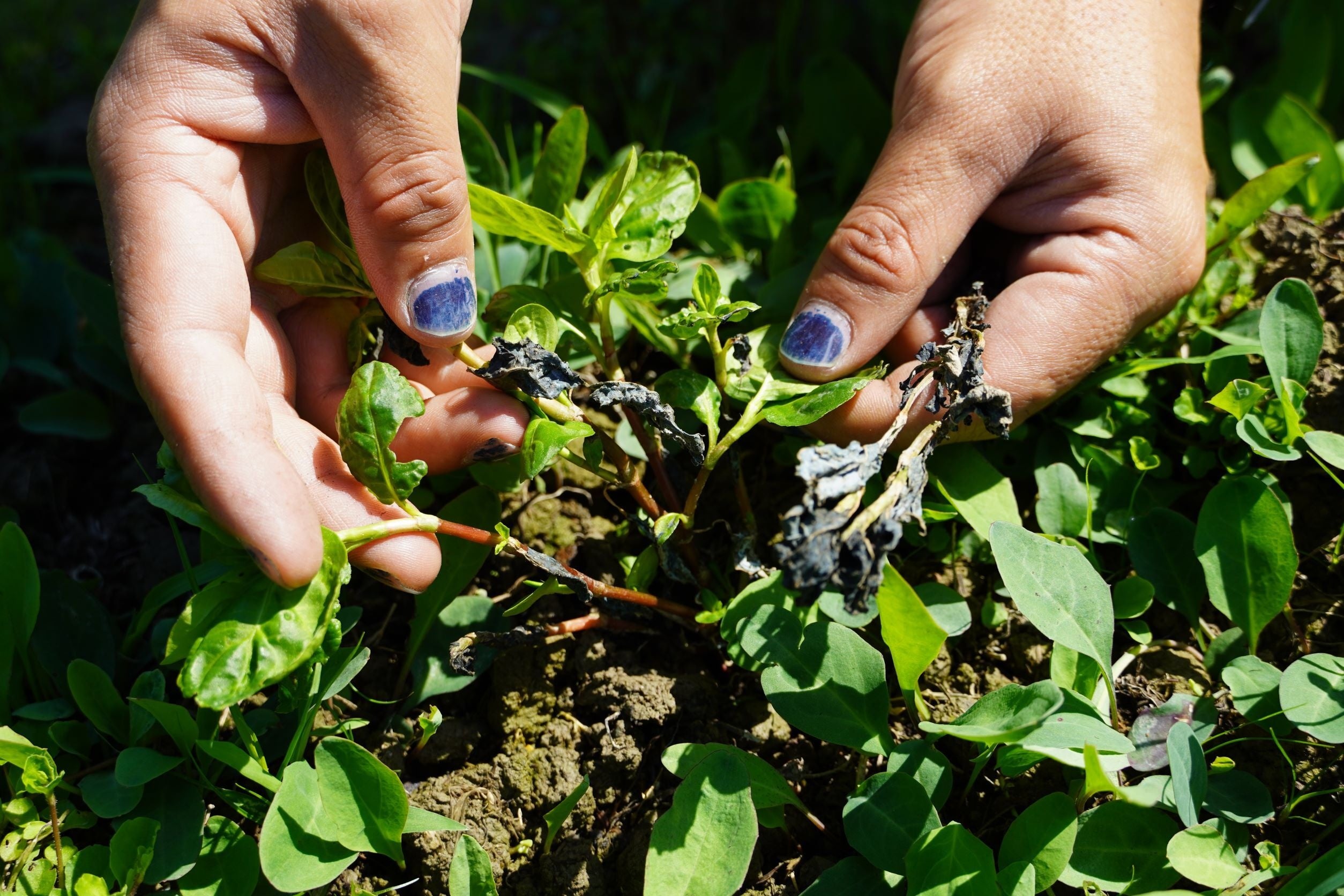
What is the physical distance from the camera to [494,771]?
1865 millimetres

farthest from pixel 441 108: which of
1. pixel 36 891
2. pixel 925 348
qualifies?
pixel 36 891

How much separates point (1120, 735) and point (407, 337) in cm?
153

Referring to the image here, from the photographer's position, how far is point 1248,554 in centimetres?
184

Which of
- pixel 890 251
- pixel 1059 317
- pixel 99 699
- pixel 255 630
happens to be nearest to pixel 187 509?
pixel 255 630

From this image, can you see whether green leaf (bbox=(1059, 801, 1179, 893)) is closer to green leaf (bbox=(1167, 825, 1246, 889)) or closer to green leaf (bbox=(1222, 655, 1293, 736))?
green leaf (bbox=(1167, 825, 1246, 889))

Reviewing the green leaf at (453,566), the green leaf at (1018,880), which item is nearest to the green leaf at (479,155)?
the green leaf at (453,566)

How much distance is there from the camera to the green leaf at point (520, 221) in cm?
176

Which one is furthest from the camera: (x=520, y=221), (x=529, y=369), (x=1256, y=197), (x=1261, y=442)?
(x=1256, y=197)

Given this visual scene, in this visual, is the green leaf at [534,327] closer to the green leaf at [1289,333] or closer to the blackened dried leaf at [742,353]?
the blackened dried leaf at [742,353]

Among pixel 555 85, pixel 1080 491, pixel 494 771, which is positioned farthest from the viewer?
pixel 555 85

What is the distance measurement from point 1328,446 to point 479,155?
80.4 inches

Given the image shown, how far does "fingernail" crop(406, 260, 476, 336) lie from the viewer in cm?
176

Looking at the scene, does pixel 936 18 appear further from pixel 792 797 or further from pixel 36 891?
pixel 36 891

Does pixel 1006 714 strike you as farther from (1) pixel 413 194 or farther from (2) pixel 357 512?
(1) pixel 413 194
